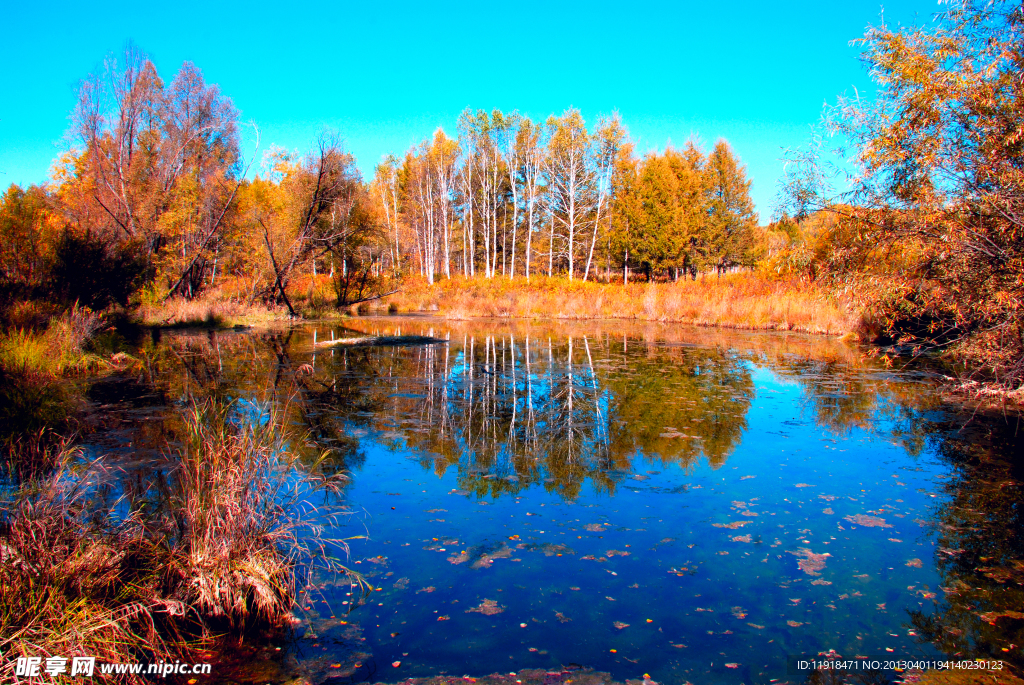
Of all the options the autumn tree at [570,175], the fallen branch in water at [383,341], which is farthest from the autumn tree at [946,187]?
the autumn tree at [570,175]

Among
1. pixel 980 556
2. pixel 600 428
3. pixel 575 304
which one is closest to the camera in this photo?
pixel 980 556

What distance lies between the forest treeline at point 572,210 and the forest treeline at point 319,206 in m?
0.10

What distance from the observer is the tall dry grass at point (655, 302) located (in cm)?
2169

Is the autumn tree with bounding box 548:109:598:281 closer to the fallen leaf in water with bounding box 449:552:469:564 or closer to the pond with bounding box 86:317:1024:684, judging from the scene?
the pond with bounding box 86:317:1024:684

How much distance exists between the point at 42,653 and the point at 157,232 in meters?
24.0

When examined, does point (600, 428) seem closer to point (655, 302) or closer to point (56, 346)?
point (56, 346)

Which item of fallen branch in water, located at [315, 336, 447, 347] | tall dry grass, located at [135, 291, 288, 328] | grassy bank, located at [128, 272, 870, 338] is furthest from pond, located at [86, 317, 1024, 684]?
grassy bank, located at [128, 272, 870, 338]

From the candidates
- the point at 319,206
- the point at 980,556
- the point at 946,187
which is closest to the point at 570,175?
the point at 319,206

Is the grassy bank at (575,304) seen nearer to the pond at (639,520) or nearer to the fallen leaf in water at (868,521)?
the pond at (639,520)

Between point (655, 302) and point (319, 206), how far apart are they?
15.6 m

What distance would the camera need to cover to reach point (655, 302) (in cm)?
2742

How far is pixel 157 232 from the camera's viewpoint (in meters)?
22.7

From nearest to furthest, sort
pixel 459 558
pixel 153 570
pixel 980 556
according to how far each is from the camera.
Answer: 1. pixel 153 570
2. pixel 459 558
3. pixel 980 556

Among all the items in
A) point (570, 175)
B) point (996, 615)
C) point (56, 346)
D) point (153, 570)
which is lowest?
point (996, 615)
